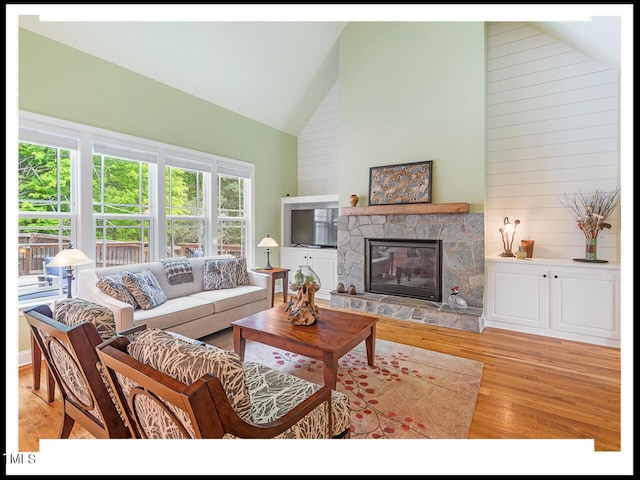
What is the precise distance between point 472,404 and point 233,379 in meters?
1.89

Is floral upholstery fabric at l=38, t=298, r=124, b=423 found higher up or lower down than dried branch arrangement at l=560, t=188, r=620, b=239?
lower down

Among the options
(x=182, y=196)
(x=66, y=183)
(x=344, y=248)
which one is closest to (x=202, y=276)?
(x=182, y=196)

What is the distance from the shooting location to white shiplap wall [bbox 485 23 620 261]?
355 cm

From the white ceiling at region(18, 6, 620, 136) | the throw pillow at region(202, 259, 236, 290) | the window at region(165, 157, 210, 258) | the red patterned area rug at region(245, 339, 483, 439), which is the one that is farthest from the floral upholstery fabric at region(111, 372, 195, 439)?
the white ceiling at region(18, 6, 620, 136)

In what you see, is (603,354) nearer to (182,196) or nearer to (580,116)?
(580,116)

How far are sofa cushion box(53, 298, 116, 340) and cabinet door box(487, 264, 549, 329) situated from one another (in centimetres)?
389

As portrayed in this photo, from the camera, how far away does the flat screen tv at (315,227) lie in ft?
17.8

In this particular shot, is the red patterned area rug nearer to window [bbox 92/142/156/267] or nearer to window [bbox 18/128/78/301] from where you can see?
window [bbox 92/142/156/267]

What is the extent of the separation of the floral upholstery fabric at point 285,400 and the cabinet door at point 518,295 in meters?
2.99

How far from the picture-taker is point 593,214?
3.38 metres

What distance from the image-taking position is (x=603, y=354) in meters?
3.00

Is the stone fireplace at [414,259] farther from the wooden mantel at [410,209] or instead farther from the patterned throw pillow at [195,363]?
the patterned throw pillow at [195,363]

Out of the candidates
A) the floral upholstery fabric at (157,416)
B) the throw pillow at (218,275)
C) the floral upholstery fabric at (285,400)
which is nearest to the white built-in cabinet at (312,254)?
the throw pillow at (218,275)

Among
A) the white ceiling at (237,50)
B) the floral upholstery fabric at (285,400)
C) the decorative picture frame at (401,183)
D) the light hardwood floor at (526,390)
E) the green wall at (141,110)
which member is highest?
the white ceiling at (237,50)
